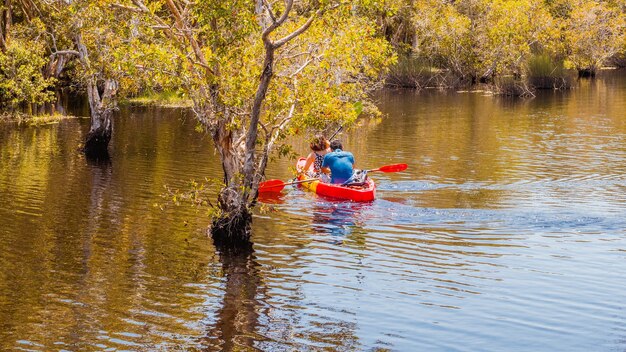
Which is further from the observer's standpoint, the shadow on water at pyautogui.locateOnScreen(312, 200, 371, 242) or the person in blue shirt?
the person in blue shirt

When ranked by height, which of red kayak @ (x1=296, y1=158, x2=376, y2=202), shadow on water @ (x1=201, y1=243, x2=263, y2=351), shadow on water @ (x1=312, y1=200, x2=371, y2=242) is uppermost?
red kayak @ (x1=296, y1=158, x2=376, y2=202)

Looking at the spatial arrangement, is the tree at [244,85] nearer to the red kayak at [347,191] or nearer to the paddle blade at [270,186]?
the paddle blade at [270,186]

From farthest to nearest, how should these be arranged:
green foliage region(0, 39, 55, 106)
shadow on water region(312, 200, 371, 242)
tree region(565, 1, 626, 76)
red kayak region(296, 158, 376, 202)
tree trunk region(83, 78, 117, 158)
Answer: tree region(565, 1, 626, 76) → green foliage region(0, 39, 55, 106) → tree trunk region(83, 78, 117, 158) → red kayak region(296, 158, 376, 202) → shadow on water region(312, 200, 371, 242)

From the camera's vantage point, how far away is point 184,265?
52.9 ft

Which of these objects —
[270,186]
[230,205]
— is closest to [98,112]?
[270,186]

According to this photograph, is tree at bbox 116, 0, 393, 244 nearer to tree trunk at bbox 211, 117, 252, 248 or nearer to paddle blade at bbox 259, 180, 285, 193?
tree trunk at bbox 211, 117, 252, 248

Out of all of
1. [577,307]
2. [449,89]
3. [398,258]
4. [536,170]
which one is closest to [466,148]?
[536,170]

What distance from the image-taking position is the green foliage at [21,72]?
129 ft

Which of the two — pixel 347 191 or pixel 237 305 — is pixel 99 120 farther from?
pixel 237 305

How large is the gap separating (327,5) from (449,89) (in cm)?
5480

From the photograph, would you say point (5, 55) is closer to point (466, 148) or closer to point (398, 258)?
point (466, 148)

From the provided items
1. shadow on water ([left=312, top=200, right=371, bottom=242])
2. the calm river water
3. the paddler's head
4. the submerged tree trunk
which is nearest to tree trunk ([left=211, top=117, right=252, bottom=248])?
the calm river water

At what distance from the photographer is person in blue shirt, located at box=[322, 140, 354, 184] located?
23.6 m

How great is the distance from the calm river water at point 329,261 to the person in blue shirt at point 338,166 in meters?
0.96
